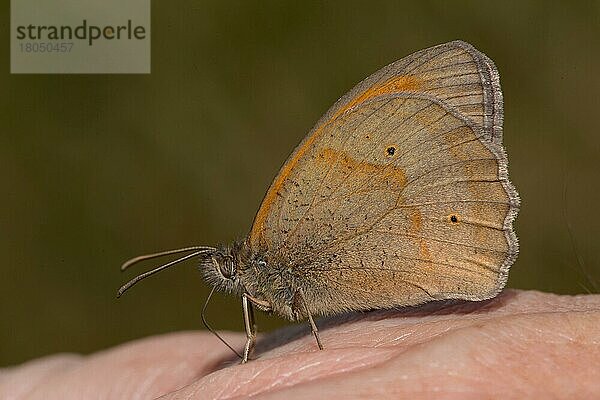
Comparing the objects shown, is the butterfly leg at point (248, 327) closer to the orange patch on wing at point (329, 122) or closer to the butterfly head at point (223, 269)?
the butterfly head at point (223, 269)

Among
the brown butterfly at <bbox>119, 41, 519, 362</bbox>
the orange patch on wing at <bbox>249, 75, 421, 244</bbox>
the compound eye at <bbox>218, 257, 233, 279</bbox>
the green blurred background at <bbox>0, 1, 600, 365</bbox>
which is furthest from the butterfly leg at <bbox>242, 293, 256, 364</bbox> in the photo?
the green blurred background at <bbox>0, 1, 600, 365</bbox>

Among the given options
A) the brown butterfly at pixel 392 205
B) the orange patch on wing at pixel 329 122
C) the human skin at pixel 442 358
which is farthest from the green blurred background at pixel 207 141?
the human skin at pixel 442 358

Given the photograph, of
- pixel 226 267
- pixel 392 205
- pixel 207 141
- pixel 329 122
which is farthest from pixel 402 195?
pixel 207 141

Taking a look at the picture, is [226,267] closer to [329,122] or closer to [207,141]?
[329,122]

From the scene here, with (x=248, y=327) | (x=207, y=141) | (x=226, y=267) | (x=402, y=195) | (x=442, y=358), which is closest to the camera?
(x=442, y=358)

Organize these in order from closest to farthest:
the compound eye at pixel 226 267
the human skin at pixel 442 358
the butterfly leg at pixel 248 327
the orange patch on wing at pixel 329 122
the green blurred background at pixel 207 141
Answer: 1. the human skin at pixel 442 358
2. the butterfly leg at pixel 248 327
3. the orange patch on wing at pixel 329 122
4. the compound eye at pixel 226 267
5. the green blurred background at pixel 207 141

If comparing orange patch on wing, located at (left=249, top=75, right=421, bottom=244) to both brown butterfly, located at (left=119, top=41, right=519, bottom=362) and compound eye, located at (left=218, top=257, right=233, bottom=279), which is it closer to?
brown butterfly, located at (left=119, top=41, right=519, bottom=362)

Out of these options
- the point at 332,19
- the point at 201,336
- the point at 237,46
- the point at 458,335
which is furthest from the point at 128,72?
the point at 458,335
